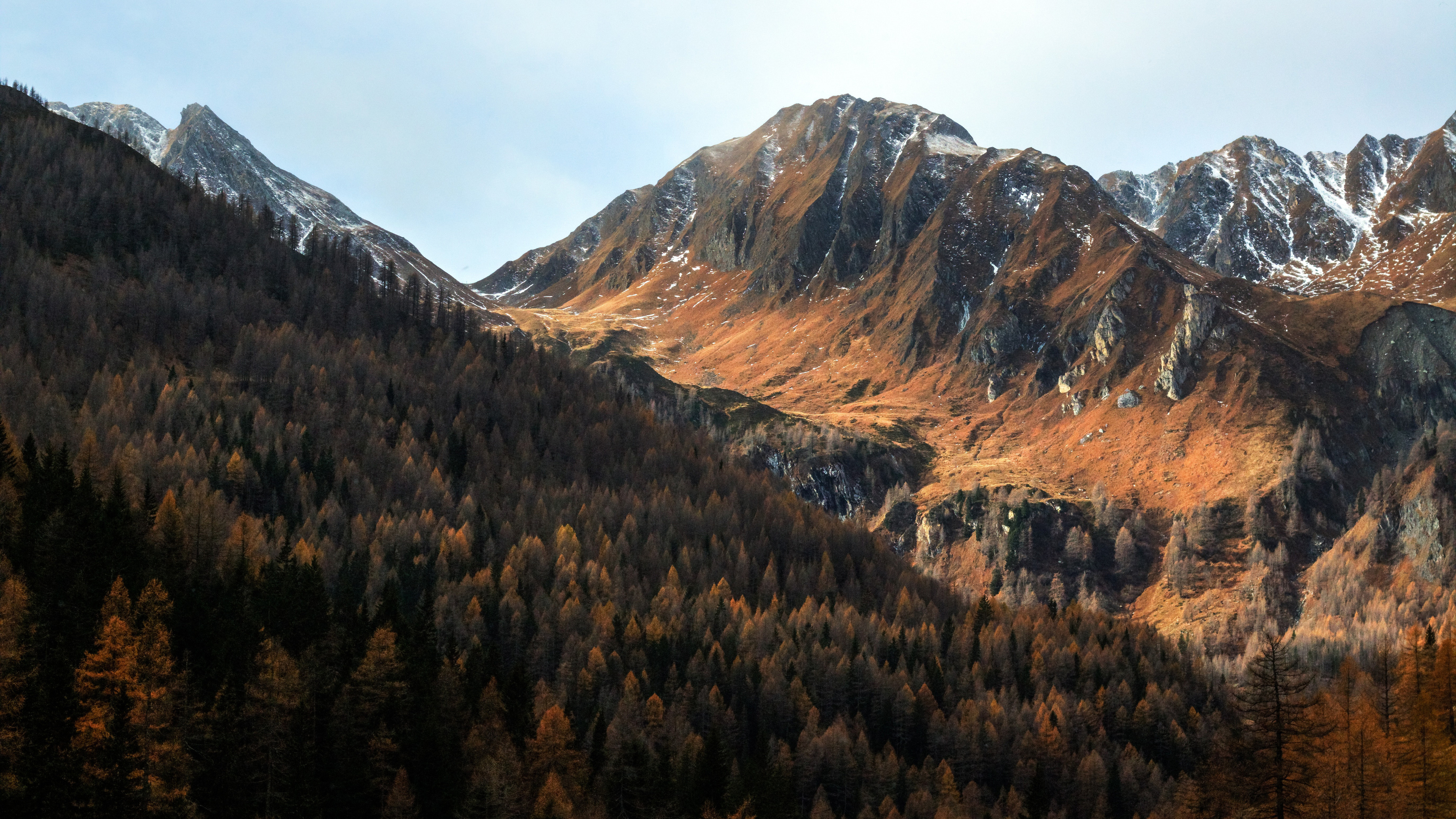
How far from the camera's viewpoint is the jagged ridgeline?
270 feet

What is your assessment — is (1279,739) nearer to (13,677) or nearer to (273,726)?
(273,726)

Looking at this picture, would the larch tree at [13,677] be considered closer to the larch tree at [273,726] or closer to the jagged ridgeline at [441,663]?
the jagged ridgeline at [441,663]

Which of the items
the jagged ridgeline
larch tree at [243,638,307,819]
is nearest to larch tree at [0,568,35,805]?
the jagged ridgeline

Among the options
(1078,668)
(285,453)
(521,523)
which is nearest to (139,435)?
(285,453)

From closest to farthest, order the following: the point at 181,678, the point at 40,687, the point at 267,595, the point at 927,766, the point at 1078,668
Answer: the point at 40,687
the point at 181,678
the point at 267,595
the point at 927,766
the point at 1078,668

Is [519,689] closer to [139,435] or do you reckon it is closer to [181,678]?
[181,678]

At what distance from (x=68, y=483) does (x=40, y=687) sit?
45.5 metres

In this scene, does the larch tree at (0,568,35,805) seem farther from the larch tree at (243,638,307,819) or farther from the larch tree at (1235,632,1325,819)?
the larch tree at (1235,632,1325,819)

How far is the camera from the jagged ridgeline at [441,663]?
270 ft

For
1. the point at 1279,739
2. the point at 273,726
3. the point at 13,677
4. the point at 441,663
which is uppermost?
the point at 1279,739

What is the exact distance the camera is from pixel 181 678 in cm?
8475

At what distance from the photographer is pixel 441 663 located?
11488 cm

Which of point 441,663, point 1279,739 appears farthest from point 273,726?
point 1279,739

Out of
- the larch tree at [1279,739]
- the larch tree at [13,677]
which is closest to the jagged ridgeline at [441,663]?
the larch tree at [13,677]
